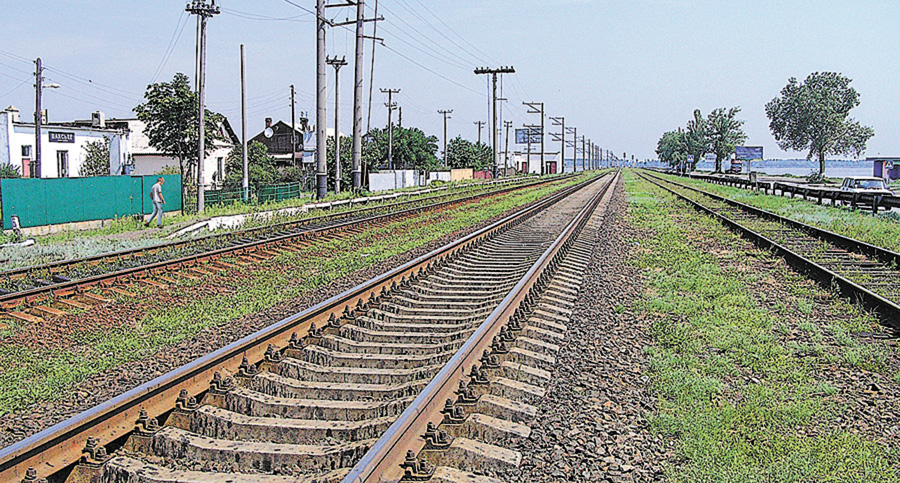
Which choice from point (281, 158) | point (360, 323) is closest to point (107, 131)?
point (281, 158)

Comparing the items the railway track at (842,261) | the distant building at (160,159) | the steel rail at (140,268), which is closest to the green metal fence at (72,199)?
the steel rail at (140,268)

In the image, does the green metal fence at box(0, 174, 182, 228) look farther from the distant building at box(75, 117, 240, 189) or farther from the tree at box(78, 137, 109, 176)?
the distant building at box(75, 117, 240, 189)

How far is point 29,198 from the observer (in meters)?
22.9

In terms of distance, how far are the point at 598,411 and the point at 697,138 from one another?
146 m

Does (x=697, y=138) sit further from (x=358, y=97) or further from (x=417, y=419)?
(x=417, y=419)

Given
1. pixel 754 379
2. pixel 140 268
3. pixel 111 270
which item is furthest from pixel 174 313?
pixel 754 379

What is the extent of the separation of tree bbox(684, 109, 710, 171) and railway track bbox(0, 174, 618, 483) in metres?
136

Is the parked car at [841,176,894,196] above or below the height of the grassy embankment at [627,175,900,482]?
above

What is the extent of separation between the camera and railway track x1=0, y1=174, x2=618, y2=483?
4480mm

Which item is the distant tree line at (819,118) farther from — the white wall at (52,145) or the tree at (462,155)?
the white wall at (52,145)

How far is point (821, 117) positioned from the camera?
83.1 metres

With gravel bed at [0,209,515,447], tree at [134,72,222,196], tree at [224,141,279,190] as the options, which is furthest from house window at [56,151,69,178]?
gravel bed at [0,209,515,447]

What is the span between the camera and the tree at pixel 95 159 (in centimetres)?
5381

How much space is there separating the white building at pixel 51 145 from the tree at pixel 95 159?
0.66 m
